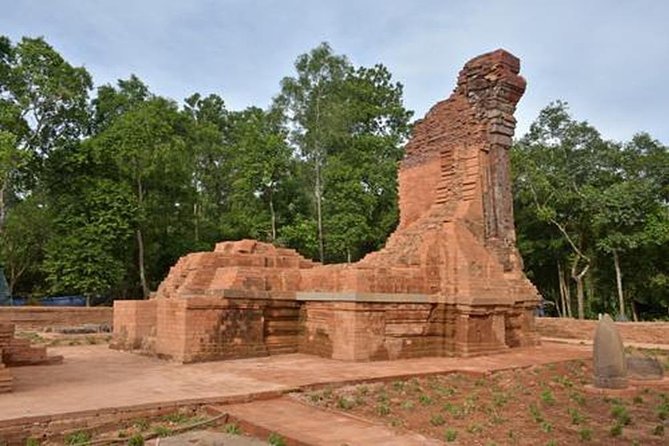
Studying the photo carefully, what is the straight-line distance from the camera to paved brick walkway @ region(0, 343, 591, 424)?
243 inches

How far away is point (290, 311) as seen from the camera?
36.9ft

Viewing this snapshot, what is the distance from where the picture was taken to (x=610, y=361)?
798 cm

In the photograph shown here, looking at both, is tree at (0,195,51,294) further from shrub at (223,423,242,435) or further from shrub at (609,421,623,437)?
shrub at (609,421,623,437)

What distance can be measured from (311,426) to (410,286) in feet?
18.6

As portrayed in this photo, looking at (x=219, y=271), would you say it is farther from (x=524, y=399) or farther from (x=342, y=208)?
(x=342, y=208)

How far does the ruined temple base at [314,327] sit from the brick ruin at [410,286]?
2cm

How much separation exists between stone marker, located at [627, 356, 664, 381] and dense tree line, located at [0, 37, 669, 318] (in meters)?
14.9

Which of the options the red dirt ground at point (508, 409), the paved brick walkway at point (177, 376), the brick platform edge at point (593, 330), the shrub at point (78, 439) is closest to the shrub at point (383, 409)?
the red dirt ground at point (508, 409)

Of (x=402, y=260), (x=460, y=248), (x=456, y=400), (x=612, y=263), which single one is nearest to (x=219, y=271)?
(x=402, y=260)

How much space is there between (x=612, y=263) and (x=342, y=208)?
12222mm

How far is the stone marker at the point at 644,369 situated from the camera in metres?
8.73

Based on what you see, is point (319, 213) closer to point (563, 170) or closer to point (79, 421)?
point (563, 170)

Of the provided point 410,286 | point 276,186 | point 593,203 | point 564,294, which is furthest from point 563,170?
point 410,286

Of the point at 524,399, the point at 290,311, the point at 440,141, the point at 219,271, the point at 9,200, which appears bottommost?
the point at 524,399
